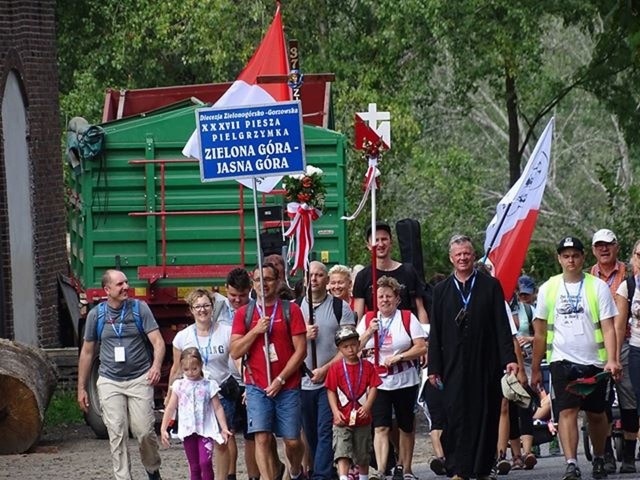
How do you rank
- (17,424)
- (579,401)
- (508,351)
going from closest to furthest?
(508,351) < (579,401) < (17,424)

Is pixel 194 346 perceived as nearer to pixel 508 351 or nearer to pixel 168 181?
pixel 508 351

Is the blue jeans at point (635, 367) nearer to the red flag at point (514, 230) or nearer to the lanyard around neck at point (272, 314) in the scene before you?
the red flag at point (514, 230)

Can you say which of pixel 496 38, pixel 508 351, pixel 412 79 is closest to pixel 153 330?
pixel 508 351

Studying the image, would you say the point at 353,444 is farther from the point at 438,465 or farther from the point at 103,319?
the point at 103,319

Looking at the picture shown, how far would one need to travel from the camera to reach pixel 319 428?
13766 millimetres

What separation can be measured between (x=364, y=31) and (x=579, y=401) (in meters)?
18.8

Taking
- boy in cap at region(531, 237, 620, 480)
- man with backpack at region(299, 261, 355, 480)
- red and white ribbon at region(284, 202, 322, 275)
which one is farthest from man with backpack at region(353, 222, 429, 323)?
boy in cap at region(531, 237, 620, 480)

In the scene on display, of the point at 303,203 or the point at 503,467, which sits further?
the point at 503,467

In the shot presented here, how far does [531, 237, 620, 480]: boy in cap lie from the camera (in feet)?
44.7

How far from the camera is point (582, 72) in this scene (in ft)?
103

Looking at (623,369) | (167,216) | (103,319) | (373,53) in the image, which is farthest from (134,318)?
(373,53)

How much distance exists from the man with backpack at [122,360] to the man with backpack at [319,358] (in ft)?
3.80

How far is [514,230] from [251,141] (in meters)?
3.03

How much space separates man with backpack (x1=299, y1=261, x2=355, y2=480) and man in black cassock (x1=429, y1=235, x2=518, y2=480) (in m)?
1.03
